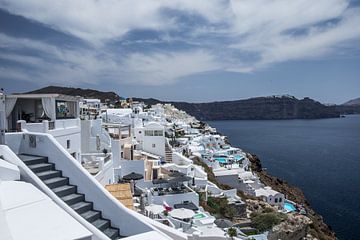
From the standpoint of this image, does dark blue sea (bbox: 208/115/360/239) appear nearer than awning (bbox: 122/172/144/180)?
No

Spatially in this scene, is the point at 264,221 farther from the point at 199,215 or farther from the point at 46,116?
the point at 46,116

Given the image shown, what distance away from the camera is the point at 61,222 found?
466 centimetres

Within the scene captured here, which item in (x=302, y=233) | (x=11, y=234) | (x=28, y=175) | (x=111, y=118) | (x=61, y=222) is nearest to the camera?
(x=11, y=234)

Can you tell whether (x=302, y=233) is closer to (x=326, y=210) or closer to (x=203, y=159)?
(x=203, y=159)

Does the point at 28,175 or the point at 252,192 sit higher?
the point at 28,175

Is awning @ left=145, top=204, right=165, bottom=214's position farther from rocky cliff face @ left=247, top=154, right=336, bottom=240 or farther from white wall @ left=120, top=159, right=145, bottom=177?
rocky cliff face @ left=247, top=154, right=336, bottom=240

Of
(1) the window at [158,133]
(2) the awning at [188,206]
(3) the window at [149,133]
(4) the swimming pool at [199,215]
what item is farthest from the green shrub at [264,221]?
(3) the window at [149,133]

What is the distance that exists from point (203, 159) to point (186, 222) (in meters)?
22.9

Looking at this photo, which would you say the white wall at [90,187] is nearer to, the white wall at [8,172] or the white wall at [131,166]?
the white wall at [8,172]

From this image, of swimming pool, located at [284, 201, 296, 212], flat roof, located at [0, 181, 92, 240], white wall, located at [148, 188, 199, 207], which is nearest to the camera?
flat roof, located at [0, 181, 92, 240]

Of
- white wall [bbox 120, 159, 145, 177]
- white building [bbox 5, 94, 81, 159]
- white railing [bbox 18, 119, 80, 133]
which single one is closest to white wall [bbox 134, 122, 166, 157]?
white wall [bbox 120, 159, 145, 177]

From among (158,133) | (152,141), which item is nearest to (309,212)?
(158,133)

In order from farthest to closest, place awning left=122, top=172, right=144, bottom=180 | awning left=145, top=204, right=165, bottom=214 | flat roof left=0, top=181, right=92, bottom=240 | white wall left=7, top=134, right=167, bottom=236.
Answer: awning left=122, top=172, right=144, bottom=180
awning left=145, top=204, right=165, bottom=214
white wall left=7, top=134, right=167, bottom=236
flat roof left=0, top=181, right=92, bottom=240

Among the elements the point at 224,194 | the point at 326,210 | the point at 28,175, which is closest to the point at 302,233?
the point at 224,194
